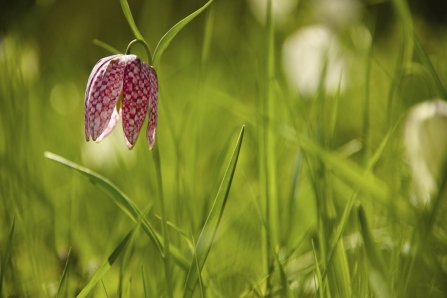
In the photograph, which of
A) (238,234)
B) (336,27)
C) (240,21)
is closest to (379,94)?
(336,27)

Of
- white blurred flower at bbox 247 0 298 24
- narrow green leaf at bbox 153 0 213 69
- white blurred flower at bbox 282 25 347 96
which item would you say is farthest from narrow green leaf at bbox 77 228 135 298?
white blurred flower at bbox 247 0 298 24

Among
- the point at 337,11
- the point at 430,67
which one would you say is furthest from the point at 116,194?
the point at 337,11

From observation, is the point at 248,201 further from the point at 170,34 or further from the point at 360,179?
the point at 170,34

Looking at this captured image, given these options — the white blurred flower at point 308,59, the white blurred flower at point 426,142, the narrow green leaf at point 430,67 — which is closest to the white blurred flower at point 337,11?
the white blurred flower at point 308,59

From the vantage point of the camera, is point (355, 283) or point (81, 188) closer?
point (355, 283)

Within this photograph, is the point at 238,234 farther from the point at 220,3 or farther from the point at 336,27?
the point at 220,3

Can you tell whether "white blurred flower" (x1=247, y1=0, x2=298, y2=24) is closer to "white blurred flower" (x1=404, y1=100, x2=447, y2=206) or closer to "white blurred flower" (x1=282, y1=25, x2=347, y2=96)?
"white blurred flower" (x1=282, y1=25, x2=347, y2=96)

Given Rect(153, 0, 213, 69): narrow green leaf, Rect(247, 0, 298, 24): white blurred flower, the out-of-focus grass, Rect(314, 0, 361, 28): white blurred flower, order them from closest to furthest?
Rect(153, 0, 213, 69): narrow green leaf → the out-of-focus grass → Rect(247, 0, 298, 24): white blurred flower → Rect(314, 0, 361, 28): white blurred flower
